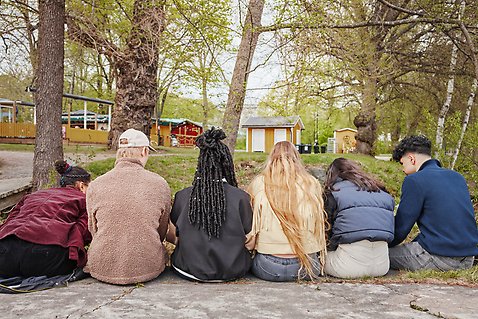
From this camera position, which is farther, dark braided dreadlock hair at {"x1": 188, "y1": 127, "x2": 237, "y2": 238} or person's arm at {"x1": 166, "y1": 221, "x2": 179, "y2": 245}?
person's arm at {"x1": 166, "y1": 221, "x2": 179, "y2": 245}

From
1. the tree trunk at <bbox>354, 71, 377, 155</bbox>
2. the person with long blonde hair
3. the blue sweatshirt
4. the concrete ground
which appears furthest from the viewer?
the tree trunk at <bbox>354, 71, 377, 155</bbox>

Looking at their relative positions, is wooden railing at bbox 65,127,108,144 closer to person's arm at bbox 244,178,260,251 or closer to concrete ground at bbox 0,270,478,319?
person's arm at bbox 244,178,260,251

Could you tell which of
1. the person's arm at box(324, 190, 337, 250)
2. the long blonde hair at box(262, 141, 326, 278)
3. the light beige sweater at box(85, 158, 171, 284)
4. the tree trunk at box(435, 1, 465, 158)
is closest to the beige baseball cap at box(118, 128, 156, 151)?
the light beige sweater at box(85, 158, 171, 284)

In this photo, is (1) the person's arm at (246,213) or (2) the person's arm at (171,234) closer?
(1) the person's arm at (246,213)

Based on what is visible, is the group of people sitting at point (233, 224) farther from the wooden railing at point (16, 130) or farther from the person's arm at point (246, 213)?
the wooden railing at point (16, 130)

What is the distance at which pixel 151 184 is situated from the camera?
13.5 ft

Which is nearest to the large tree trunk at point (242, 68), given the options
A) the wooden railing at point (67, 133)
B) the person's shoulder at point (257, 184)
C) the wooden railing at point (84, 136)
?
the person's shoulder at point (257, 184)

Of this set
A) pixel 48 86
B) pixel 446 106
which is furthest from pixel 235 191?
pixel 446 106

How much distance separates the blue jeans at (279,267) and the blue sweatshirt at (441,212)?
3.62 feet

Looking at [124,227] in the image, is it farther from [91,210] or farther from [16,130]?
[16,130]

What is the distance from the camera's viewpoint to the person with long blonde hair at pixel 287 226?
4.09 metres

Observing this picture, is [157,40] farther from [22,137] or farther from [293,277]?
[22,137]

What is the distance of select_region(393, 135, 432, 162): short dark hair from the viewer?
466 cm

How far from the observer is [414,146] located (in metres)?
4.68
